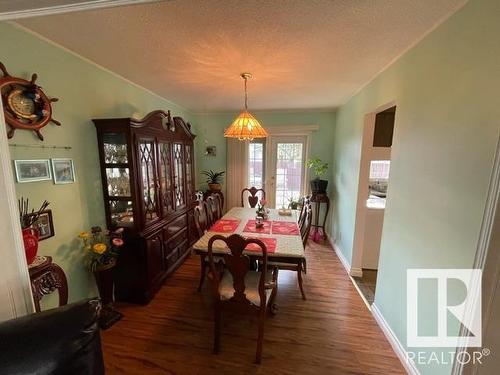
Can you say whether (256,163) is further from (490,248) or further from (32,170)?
(490,248)

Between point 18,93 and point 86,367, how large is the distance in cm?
178

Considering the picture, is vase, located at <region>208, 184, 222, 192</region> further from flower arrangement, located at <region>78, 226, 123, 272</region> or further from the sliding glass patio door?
flower arrangement, located at <region>78, 226, 123, 272</region>

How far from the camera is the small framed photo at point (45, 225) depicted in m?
1.62

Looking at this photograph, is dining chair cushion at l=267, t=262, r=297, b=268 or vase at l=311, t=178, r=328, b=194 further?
vase at l=311, t=178, r=328, b=194

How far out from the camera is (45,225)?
167cm

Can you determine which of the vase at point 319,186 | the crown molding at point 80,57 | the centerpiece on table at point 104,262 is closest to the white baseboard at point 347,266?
the vase at point 319,186

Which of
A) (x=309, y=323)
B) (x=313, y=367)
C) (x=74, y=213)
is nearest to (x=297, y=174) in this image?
(x=309, y=323)

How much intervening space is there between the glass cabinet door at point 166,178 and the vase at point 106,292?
0.83 metres

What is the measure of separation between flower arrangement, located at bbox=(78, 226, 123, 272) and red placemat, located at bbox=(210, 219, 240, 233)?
929mm

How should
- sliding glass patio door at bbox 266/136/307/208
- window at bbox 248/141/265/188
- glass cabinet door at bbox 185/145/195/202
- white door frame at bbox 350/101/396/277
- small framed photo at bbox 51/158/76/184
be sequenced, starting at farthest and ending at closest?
window at bbox 248/141/265/188
sliding glass patio door at bbox 266/136/307/208
glass cabinet door at bbox 185/145/195/202
white door frame at bbox 350/101/396/277
small framed photo at bbox 51/158/76/184

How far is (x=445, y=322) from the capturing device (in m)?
1.29

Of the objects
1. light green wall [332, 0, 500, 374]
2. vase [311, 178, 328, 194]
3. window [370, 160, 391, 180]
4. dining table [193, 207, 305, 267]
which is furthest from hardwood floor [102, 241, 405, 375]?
window [370, 160, 391, 180]

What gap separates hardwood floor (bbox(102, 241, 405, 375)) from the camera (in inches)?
64.2

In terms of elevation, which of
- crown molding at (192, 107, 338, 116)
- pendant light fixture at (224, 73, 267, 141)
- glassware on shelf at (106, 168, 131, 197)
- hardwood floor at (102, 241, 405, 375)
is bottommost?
hardwood floor at (102, 241, 405, 375)
